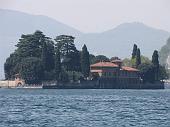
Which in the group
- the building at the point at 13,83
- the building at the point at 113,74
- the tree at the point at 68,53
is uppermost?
the tree at the point at 68,53

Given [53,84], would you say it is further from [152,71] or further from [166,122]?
[166,122]

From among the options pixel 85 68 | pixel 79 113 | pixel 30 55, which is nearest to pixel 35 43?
pixel 30 55

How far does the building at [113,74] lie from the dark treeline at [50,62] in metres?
3.68

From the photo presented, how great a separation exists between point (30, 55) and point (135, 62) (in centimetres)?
3274

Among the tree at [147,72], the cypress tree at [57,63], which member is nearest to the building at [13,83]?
the cypress tree at [57,63]

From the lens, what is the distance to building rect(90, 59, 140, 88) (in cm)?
17988

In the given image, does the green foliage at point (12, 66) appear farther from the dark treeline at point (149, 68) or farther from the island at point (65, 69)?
the dark treeline at point (149, 68)

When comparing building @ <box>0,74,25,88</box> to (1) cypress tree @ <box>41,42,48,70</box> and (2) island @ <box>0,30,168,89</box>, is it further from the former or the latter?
(1) cypress tree @ <box>41,42,48,70</box>

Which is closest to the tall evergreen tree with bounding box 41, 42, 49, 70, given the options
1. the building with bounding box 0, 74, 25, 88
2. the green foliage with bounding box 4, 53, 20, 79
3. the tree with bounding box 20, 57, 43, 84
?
the tree with bounding box 20, 57, 43, 84

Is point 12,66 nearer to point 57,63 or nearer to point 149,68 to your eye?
point 57,63

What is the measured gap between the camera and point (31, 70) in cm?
16188

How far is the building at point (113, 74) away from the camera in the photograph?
7082 inches

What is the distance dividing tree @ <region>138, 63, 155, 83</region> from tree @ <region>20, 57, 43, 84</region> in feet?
103

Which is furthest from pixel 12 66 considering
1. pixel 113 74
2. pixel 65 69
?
pixel 113 74
